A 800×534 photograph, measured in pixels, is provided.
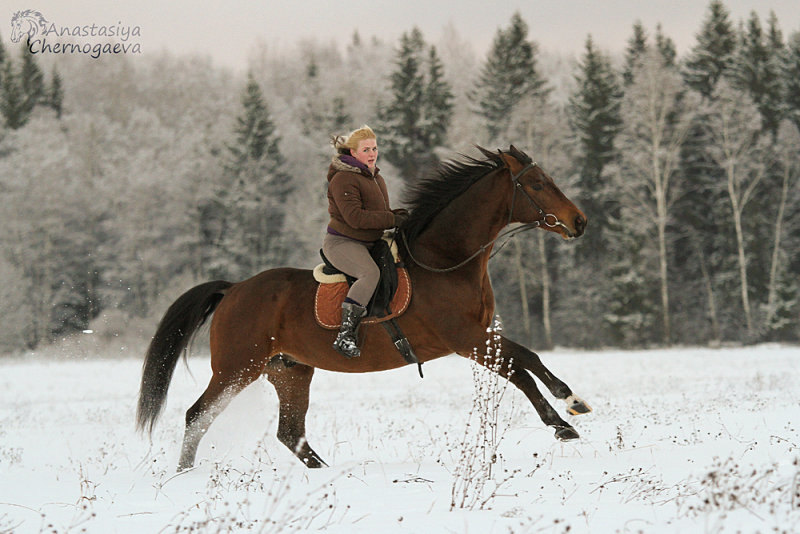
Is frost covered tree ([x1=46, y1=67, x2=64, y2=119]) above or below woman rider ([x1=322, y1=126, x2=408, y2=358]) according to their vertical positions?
above

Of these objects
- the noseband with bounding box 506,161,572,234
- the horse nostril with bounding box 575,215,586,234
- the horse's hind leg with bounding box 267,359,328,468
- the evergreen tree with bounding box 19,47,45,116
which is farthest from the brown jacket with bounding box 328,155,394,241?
the evergreen tree with bounding box 19,47,45,116

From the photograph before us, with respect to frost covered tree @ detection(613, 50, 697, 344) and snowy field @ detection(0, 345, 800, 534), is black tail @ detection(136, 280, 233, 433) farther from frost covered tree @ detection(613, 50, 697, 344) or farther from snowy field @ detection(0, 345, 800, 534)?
frost covered tree @ detection(613, 50, 697, 344)

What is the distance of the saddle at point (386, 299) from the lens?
6.80 m

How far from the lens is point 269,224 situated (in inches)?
1773

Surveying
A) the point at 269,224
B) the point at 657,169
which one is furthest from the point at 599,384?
the point at 269,224

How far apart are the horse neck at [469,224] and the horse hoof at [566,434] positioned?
1733 millimetres

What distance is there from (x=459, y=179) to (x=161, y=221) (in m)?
39.7

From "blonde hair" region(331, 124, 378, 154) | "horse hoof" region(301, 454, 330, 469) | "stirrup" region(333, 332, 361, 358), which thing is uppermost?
"blonde hair" region(331, 124, 378, 154)

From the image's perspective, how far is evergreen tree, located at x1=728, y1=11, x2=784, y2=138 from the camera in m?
39.1

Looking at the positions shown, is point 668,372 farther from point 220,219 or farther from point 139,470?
point 220,219

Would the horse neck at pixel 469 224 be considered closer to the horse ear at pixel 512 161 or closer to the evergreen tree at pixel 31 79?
the horse ear at pixel 512 161

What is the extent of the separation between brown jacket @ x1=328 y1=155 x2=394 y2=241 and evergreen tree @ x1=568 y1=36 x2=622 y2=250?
107ft

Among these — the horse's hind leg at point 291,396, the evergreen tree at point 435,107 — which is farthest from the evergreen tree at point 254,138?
the horse's hind leg at point 291,396

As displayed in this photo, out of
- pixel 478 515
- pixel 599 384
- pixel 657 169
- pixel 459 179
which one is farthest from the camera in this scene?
pixel 657 169
